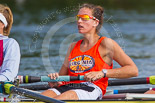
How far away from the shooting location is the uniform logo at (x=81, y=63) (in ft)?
19.1

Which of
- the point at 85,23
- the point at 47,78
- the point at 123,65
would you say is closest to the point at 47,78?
the point at 47,78

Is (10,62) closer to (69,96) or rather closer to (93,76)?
(69,96)

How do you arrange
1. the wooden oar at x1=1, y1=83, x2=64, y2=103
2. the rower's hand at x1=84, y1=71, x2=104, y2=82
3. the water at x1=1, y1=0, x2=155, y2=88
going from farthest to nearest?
the water at x1=1, y1=0, x2=155, y2=88 < the rower's hand at x1=84, y1=71, x2=104, y2=82 < the wooden oar at x1=1, y1=83, x2=64, y2=103

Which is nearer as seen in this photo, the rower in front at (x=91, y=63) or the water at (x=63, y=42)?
the rower in front at (x=91, y=63)

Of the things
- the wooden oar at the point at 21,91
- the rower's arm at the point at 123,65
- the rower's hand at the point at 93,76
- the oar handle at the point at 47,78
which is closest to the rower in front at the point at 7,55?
the wooden oar at the point at 21,91

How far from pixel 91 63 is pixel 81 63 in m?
0.15

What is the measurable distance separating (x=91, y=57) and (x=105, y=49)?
0.74 ft

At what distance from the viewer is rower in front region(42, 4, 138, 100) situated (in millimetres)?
5613

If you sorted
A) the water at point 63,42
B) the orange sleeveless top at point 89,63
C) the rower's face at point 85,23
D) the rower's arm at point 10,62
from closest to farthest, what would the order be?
1. the rower's arm at point 10,62
2. the orange sleeveless top at point 89,63
3. the rower's face at point 85,23
4. the water at point 63,42

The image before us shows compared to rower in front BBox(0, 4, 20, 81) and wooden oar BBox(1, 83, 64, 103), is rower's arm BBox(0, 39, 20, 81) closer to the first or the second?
rower in front BBox(0, 4, 20, 81)

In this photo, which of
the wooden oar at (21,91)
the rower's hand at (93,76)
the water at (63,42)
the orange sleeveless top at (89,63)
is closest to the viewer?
the wooden oar at (21,91)

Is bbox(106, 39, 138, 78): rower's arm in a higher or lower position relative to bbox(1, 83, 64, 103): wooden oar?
higher

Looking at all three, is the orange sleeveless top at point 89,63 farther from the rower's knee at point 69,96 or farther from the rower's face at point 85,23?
the rower's knee at point 69,96

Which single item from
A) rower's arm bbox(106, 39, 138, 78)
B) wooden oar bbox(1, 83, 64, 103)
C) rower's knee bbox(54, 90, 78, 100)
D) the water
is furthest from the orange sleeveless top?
wooden oar bbox(1, 83, 64, 103)
